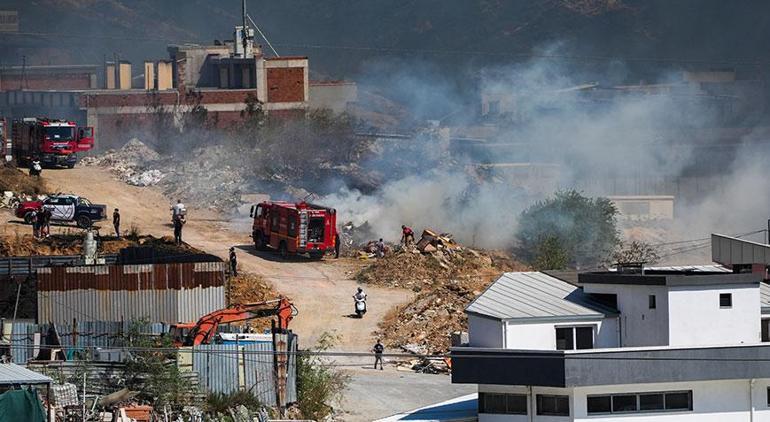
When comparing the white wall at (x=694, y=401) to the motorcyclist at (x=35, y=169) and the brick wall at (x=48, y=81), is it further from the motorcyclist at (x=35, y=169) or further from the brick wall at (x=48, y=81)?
the brick wall at (x=48, y=81)

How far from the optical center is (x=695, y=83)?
319 ft

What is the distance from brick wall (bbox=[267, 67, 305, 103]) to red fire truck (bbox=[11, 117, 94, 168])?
14932 mm

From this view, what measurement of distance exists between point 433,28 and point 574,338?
106816mm

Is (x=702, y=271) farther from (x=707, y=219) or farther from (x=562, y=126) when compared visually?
(x=562, y=126)

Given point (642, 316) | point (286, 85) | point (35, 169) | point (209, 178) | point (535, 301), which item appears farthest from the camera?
point (286, 85)

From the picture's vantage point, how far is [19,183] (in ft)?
187

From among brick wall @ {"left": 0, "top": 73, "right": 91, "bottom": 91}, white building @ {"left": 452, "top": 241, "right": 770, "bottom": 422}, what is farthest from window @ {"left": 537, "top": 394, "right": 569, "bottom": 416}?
brick wall @ {"left": 0, "top": 73, "right": 91, "bottom": 91}

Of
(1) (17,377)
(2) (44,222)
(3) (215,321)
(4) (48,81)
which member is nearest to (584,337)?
(1) (17,377)

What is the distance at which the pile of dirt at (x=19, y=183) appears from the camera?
5625 centimetres

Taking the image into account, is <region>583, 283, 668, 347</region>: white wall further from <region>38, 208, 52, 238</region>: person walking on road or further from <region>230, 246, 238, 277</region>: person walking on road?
<region>38, 208, 52, 238</region>: person walking on road

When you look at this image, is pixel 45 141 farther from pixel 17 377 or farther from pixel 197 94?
pixel 17 377

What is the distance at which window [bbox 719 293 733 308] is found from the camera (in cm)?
2661

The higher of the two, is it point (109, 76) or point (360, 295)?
point (109, 76)

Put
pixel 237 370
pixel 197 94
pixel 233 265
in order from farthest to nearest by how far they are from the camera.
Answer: pixel 197 94
pixel 233 265
pixel 237 370
